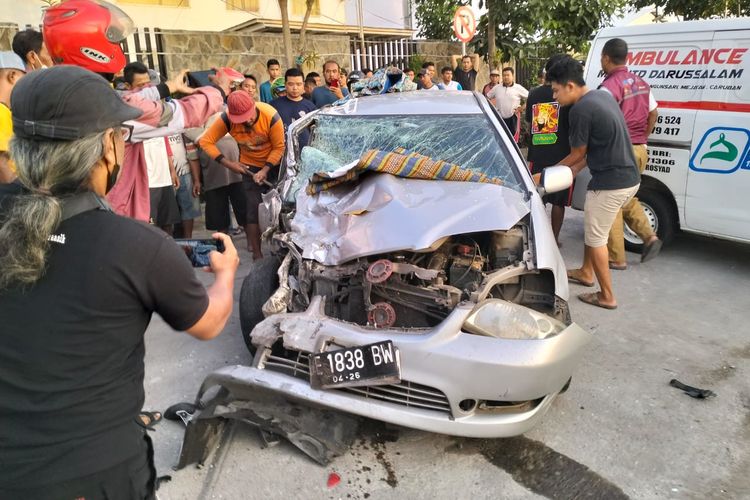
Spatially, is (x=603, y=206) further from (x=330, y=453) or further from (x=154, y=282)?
(x=154, y=282)

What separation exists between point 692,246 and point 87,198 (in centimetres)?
596

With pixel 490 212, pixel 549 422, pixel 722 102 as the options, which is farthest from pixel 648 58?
pixel 549 422

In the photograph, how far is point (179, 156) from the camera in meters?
5.81

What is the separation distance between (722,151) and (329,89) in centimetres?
492

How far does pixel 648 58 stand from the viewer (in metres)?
5.17

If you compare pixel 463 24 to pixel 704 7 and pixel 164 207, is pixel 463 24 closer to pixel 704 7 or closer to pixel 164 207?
pixel 164 207

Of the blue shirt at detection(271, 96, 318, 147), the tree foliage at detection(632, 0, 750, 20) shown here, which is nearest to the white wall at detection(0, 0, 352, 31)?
the blue shirt at detection(271, 96, 318, 147)

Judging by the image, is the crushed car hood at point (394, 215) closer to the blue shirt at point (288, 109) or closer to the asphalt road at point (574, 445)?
the asphalt road at point (574, 445)

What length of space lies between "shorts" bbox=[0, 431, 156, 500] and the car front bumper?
3.60ft

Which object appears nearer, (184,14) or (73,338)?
(73,338)

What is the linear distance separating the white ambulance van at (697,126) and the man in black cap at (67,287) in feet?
15.7

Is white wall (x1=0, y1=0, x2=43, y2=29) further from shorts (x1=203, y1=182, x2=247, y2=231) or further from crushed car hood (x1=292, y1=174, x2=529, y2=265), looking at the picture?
crushed car hood (x1=292, y1=174, x2=529, y2=265)

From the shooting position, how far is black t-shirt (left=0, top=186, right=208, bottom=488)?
1193mm

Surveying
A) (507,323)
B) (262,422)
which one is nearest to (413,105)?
(507,323)
